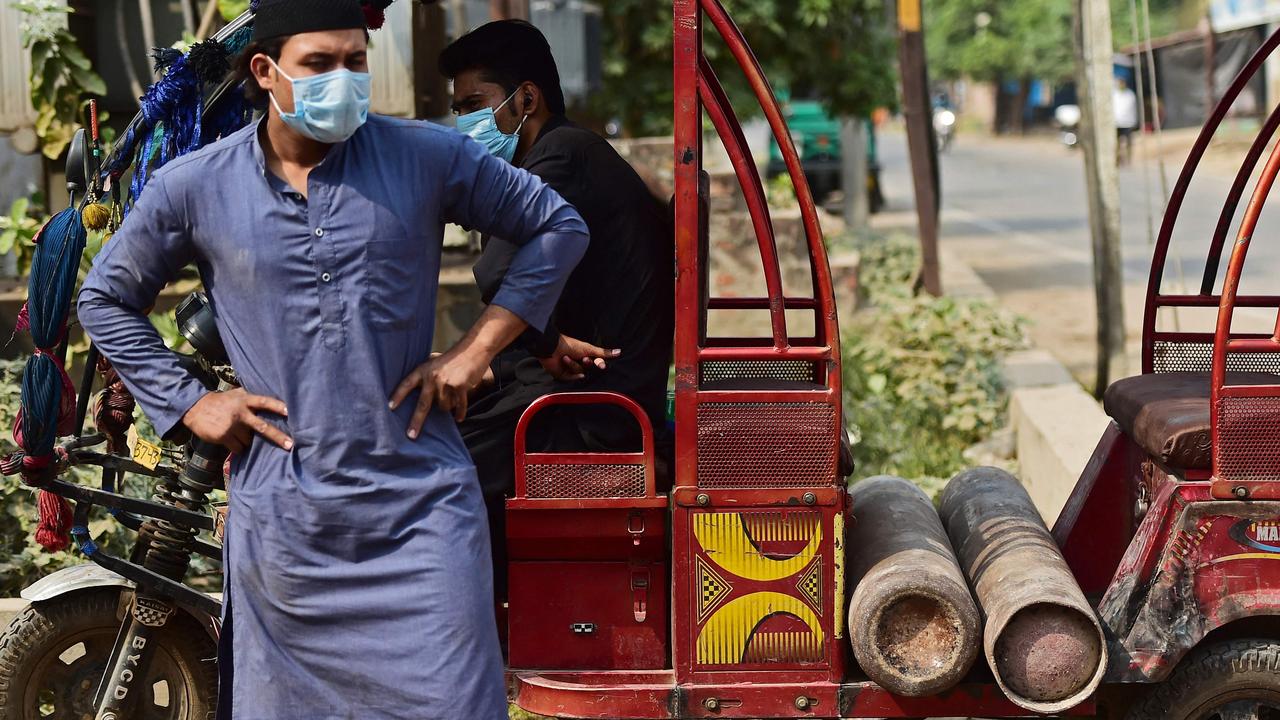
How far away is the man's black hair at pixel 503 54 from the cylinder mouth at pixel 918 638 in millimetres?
1511

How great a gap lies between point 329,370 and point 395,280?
0.20 meters

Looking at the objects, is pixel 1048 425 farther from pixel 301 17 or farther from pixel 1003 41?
pixel 1003 41

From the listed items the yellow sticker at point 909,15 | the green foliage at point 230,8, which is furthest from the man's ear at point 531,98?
the yellow sticker at point 909,15

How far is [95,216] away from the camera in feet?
12.1

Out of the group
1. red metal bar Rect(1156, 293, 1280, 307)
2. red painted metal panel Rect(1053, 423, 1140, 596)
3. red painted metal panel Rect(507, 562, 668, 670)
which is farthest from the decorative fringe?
red metal bar Rect(1156, 293, 1280, 307)

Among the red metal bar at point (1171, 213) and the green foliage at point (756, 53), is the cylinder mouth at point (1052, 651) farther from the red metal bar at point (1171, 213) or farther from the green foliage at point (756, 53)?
the green foliage at point (756, 53)

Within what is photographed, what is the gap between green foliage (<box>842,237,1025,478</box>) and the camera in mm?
7113

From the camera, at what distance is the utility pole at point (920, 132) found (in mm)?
11148

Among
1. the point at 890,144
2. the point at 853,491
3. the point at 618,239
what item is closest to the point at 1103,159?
the point at 853,491

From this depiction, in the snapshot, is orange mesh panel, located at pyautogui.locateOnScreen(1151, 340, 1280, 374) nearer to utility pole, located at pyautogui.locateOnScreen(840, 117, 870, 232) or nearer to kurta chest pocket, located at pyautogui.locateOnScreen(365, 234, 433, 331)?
kurta chest pocket, located at pyautogui.locateOnScreen(365, 234, 433, 331)

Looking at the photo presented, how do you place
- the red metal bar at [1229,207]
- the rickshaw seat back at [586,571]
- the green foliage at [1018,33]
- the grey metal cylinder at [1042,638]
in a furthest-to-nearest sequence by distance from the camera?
1. the green foliage at [1018,33]
2. the red metal bar at [1229,207]
3. the rickshaw seat back at [586,571]
4. the grey metal cylinder at [1042,638]

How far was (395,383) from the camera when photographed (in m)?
2.87

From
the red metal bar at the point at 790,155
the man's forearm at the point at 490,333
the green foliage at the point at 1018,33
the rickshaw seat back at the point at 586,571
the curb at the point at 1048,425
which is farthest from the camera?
the green foliage at the point at 1018,33

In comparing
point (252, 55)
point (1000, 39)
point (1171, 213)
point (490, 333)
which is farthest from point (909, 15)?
point (1000, 39)
